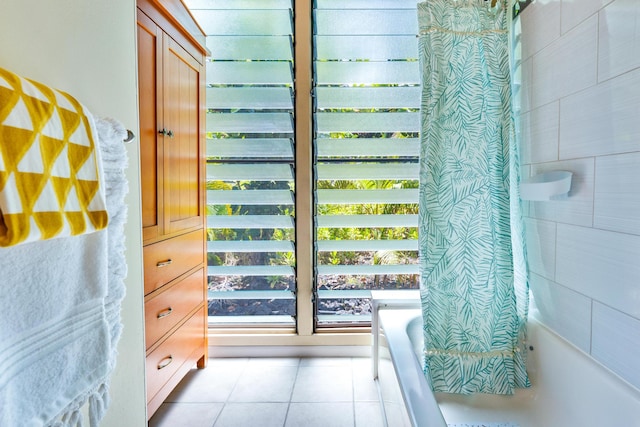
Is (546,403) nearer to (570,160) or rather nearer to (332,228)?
(570,160)

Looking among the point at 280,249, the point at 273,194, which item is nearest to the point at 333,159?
the point at 273,194

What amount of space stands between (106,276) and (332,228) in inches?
53.6

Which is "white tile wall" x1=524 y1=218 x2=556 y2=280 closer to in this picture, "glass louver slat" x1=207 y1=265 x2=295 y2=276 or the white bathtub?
the white bathtub

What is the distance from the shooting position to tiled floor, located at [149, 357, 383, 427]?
4.59 feet

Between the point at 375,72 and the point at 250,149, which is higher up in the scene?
the point at 375,72

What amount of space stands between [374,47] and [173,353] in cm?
189

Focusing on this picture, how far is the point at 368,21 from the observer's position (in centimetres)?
178

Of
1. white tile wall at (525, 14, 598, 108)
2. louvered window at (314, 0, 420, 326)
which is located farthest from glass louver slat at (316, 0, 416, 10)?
white tile wall at (525, 14, 598, 108)

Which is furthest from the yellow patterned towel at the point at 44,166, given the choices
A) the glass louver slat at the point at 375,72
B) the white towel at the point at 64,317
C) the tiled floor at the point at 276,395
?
the glass louver slat at the point at 375,72

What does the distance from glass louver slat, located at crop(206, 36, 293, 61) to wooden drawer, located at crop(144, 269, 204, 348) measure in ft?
4.08

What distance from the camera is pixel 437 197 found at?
127 centimetres

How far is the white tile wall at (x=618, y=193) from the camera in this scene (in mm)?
833

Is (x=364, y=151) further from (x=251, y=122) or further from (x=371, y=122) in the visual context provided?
(x=251, y=122)

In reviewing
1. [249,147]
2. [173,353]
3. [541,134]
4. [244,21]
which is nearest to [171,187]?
[249,147]
